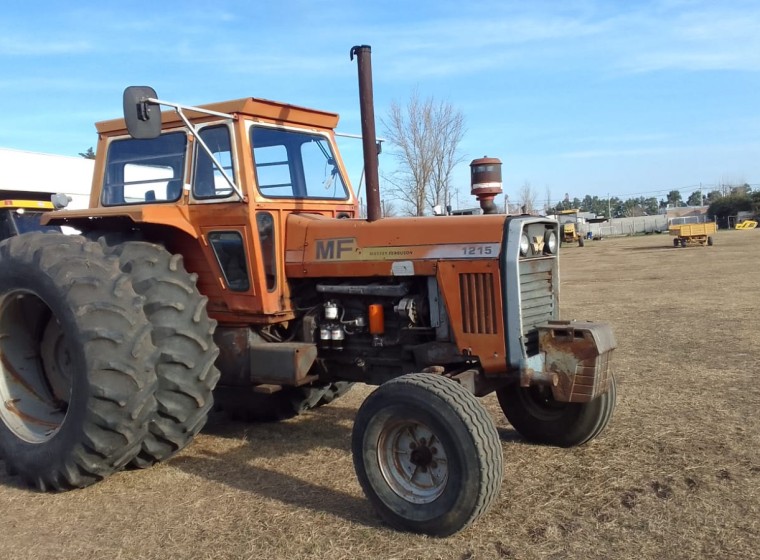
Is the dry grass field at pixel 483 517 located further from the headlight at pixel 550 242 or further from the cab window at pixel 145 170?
the cab window at pixel 145 170

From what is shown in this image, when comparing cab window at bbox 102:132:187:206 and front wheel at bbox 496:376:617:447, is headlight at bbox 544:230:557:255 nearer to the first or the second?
front wheel at bbox 496:376:617:447

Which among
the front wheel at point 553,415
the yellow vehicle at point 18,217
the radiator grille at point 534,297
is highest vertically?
the yellow vehicle at point 18,217

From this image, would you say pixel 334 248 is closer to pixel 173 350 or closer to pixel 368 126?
pixel 368 126

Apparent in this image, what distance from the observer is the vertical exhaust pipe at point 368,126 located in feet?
15.1

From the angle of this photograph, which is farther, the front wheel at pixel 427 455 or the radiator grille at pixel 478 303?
the radiator grille at pixel 478 303

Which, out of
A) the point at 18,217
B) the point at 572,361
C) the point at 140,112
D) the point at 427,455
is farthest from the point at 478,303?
the point at 18,217

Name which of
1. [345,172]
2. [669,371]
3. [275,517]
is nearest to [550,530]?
[275,517]

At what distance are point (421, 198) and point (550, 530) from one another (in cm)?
1544

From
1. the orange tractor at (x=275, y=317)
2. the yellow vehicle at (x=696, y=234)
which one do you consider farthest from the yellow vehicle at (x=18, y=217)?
the yellow vehicle at (x=696, y=234)

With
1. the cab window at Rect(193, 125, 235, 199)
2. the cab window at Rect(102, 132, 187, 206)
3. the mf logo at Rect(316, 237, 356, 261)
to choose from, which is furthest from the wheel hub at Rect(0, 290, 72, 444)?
the mf logo at Rect(316, 237, 356, 261)

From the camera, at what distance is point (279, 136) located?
211 inches

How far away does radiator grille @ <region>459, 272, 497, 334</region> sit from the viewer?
14.1 feet

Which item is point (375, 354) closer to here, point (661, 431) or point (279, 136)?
point (279, 136)

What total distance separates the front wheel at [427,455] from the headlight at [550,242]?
1309 mm
